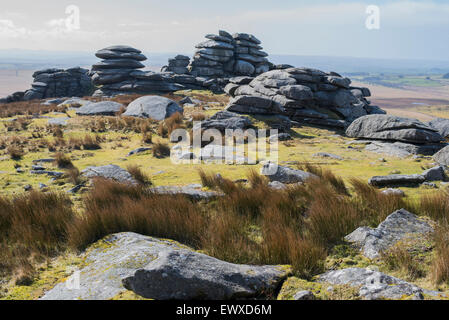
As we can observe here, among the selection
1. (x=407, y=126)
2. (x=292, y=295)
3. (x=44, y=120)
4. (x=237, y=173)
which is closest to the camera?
(x=292, y=295)

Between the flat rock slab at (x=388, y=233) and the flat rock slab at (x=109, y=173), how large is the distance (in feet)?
17.8

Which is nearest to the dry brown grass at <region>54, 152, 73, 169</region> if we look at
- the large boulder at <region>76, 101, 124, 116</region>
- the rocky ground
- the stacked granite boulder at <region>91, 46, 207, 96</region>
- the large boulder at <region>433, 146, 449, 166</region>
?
the rocky ground

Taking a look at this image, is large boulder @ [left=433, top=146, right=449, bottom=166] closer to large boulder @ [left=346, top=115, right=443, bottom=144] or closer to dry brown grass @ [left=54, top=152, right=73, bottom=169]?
large boulder @ [left=346, top=115, right=443, bottom=144]

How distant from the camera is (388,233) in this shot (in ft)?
15.7

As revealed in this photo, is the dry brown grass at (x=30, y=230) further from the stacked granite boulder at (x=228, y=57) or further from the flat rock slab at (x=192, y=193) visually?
the stacked granite boulder at (x=228, y=57)

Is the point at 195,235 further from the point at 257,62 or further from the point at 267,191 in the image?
the point at 257,62

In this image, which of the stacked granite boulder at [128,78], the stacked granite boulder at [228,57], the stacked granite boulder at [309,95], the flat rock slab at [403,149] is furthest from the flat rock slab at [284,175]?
the stacked granite boulder at [228,57]

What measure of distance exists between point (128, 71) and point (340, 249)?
124ft

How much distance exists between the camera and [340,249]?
468 cm

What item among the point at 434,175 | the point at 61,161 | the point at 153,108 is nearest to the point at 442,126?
the point at 434,175

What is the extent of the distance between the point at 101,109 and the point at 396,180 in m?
18.3

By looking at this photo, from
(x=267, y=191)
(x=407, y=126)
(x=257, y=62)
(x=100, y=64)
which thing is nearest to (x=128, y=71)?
(x=100, y=64)

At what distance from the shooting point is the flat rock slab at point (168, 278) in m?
3.08

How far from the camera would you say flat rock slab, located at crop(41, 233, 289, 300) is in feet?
10.1
